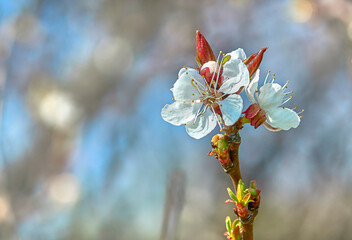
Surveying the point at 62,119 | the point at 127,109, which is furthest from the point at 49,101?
the point at 127,109

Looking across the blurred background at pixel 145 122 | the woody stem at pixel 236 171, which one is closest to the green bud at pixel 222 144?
the woody stem at pixel 236 171

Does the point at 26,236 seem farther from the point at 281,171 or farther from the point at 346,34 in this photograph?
the point at 346,34

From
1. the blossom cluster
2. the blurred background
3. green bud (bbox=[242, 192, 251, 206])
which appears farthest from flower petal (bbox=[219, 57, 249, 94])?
the blurred background

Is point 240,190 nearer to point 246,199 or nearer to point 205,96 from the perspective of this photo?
point 246,199

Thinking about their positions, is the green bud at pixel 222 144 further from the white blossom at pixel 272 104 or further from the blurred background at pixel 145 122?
the blurred background at pixel 145 122

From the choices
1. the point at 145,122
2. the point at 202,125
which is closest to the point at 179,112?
the point at 202,125

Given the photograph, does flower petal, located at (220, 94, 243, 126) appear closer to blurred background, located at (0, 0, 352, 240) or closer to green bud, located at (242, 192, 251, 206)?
green bud, located at (242, 192, 251, 206)
